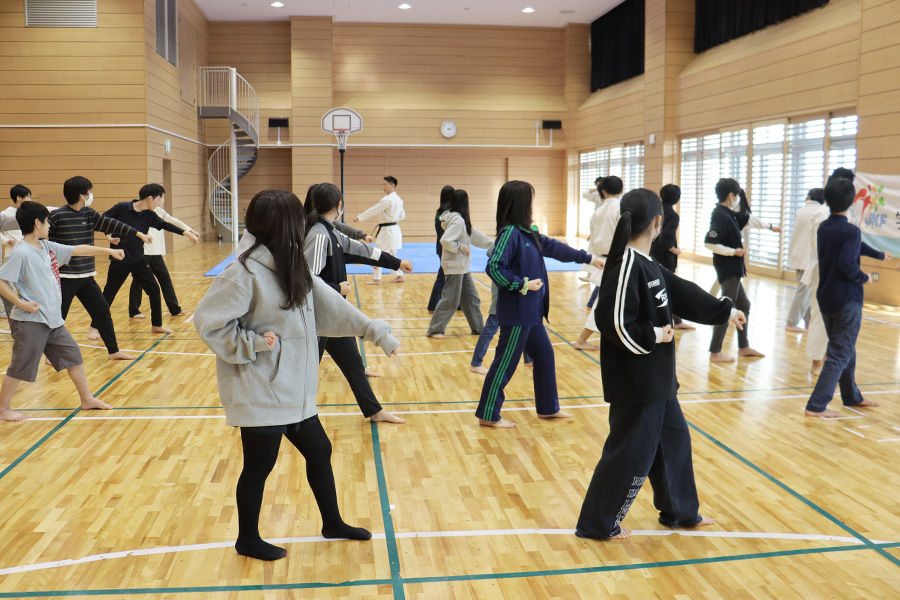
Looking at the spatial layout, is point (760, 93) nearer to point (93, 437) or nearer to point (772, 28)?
point (772, 28)

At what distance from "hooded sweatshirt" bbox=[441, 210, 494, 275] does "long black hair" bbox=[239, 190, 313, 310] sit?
4.33 m

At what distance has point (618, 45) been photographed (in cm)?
1933

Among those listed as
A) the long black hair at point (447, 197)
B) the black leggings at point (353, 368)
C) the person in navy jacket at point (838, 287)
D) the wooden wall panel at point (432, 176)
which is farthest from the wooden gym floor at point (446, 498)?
the wooden wall panel at point (432, 176)

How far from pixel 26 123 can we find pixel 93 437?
12085mm

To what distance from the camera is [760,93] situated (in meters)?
12.8

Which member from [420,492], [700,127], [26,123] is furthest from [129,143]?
[420,492]

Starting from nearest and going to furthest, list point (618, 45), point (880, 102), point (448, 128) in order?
point (880, 102) → point (618, 45) → point (448, 128)

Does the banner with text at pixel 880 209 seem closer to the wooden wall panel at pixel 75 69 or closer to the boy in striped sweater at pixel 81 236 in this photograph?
the boy in striped sweater at pixel 81 236

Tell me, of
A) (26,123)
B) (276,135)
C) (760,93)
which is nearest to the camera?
(760,93)

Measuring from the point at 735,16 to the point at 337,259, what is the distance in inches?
Result: 467

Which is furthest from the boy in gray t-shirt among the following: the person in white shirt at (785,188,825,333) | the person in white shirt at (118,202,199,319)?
the person in white shirt at (785,188,825,333)

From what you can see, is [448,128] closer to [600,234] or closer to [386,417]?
[600,234]

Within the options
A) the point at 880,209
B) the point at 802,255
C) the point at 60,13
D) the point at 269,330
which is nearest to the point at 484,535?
the point at 269,330

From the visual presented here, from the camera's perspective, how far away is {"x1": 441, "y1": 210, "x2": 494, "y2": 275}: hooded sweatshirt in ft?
23.9
